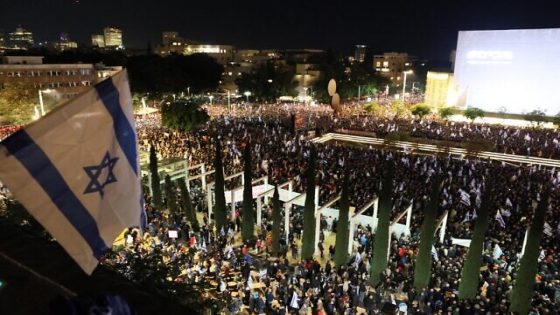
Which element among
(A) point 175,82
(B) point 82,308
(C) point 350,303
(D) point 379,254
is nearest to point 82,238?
(B) point 82,308

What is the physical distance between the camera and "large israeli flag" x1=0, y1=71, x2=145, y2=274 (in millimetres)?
3234

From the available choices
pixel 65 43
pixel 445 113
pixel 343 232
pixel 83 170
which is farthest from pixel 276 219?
pixel 65 43

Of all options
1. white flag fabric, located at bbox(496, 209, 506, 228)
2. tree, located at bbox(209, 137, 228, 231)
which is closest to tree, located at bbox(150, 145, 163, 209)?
tree, located at bbox(209, 137, 228, 231)

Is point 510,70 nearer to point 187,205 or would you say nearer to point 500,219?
point 500,219

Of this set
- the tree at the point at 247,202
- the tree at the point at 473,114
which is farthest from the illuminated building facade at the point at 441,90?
the tree at the point at 247,202

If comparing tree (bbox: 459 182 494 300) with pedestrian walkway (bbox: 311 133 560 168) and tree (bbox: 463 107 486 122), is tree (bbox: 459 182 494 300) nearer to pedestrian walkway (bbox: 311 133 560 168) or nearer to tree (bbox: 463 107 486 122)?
pedestrian walkway (bbox: 311 133 560 168)

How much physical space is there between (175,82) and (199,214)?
4429 centimetres

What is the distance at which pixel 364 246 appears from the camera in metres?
16.2

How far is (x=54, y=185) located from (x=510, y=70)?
66.6 m

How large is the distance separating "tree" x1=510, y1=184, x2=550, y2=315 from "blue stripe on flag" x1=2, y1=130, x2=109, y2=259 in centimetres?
1222

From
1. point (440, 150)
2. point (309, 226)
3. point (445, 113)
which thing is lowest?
point (440, 150)

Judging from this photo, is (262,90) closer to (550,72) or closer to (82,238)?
(550,72)

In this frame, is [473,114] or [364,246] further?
[473,114]

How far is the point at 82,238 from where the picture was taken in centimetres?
369
